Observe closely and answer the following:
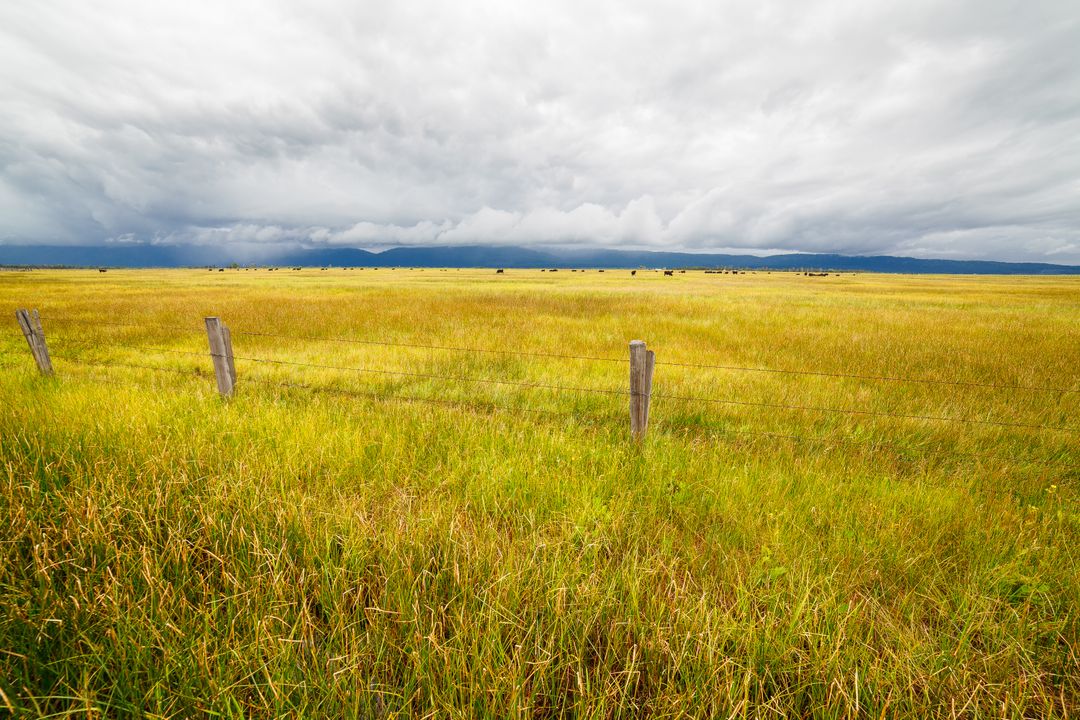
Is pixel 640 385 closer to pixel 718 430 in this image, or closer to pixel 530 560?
pixel 718 430

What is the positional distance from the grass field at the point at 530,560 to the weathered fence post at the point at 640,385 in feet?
0.87

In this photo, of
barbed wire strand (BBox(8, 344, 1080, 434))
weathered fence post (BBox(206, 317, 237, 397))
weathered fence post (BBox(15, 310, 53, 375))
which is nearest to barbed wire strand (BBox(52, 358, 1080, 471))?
barbed wire strand (BBox(8, 344, 1080, 434))

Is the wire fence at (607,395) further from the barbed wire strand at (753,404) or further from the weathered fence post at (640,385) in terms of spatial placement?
the weathered fence post at (640,385)

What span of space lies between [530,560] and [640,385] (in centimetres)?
287

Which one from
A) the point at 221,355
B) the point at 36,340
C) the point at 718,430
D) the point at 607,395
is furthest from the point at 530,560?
the point at 36,340

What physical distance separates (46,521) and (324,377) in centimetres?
656

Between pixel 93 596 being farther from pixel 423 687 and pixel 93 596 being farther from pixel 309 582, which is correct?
pixel 423 687

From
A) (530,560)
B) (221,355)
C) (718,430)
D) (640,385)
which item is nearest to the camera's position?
(530,560)

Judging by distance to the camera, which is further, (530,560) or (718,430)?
(718,430)

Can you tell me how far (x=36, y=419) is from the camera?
4656 mm

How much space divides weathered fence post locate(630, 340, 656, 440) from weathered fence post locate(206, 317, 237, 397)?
6.07 m

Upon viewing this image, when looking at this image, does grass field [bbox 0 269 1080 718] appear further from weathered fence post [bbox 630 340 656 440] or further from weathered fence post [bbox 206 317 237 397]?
weathered fence post [bbox 206 317 237 397]

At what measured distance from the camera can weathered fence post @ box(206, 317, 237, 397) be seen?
21.4 ft

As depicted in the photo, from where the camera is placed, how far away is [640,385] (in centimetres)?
494
